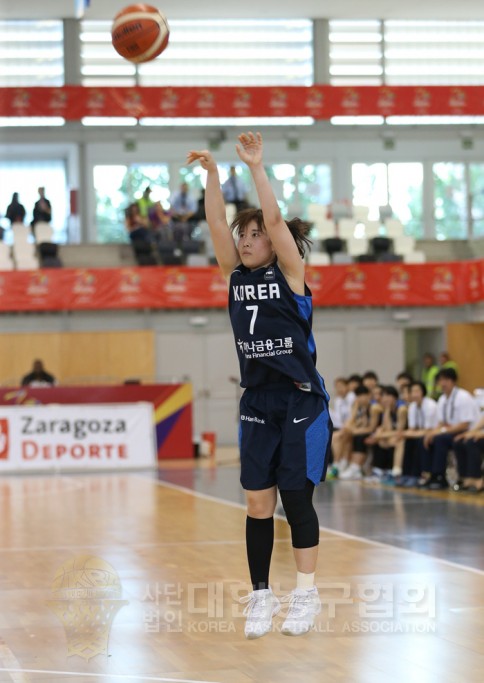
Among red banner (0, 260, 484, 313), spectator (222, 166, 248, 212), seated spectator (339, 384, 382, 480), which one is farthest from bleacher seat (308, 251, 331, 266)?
seated spectator (339, 384, 382, 480)

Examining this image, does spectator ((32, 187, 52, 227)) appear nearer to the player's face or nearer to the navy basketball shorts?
the player's face

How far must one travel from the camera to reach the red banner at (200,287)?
2256 centimetres

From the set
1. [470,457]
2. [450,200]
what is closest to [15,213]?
[450,200]

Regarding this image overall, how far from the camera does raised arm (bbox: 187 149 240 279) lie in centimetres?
503

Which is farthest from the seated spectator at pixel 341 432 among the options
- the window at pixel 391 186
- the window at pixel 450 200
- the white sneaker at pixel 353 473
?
the window at pixel 391 186

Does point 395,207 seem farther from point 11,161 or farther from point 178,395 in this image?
point 178,395

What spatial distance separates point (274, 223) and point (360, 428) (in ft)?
36.1

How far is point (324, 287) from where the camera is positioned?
23.6 meters

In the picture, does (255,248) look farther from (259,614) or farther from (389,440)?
(389,440)

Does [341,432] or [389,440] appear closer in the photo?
[389,440]

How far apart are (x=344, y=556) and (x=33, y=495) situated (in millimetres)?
6477

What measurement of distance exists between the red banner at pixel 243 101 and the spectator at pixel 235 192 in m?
1.48

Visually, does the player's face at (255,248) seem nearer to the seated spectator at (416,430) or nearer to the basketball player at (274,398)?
the basketball player at (274,398)

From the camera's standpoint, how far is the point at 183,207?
24672 mm
